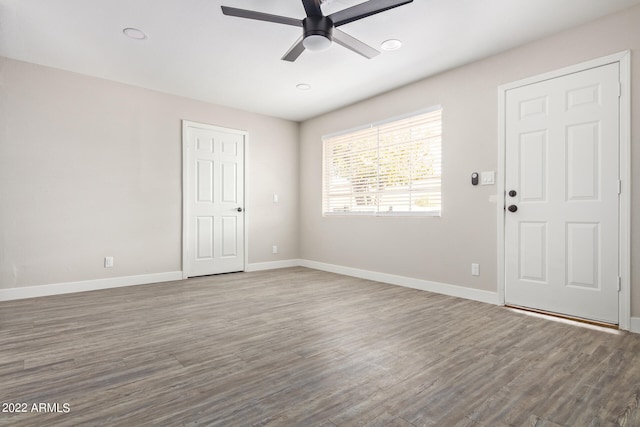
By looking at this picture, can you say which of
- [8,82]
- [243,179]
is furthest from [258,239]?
[8,82]

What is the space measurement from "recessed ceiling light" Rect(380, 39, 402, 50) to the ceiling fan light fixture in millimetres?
936

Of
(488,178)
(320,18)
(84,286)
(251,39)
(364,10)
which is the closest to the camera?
(364,10)

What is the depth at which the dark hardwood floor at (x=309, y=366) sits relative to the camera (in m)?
1.57

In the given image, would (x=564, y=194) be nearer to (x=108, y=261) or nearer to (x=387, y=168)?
(x=387, y=168)

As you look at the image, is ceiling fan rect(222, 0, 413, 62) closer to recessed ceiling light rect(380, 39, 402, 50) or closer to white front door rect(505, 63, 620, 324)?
recessed ceiling light rect(380, 39, 402, 50)

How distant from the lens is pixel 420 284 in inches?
166

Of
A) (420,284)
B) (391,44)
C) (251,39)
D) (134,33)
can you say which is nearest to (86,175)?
(134,33)

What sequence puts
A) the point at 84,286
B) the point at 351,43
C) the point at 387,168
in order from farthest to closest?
1. the point at 387,168
2. the point at 84,286
3. the point at 351,43

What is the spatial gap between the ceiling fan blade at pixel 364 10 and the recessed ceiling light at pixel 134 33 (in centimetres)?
189

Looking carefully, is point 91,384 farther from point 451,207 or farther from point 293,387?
point 451,207

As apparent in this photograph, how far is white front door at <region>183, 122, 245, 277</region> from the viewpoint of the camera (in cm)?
498

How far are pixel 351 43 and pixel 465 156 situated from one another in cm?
188

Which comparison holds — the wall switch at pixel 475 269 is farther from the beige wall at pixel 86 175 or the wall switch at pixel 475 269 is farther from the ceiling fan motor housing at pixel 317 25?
the beige wall at pixel 86 175

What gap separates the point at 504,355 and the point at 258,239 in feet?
14.0
